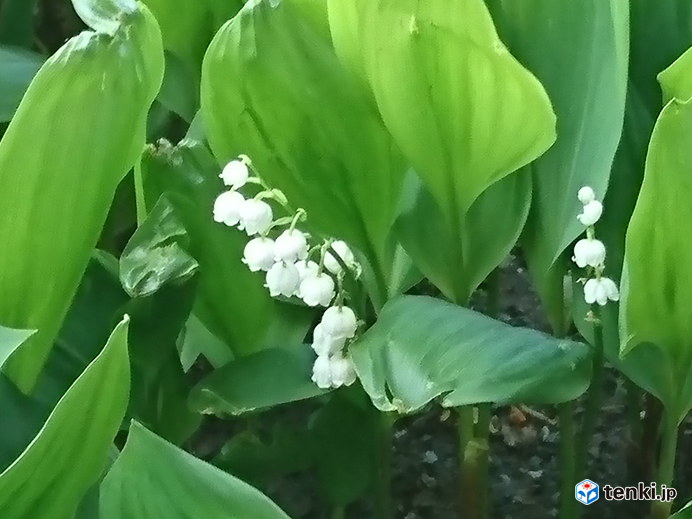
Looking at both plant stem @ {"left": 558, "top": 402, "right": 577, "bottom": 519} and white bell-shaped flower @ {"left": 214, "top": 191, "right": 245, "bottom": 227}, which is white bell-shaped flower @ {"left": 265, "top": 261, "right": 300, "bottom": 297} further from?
plant stem @ {"left": 558, "top": 402, "right": 577, "bottom": 519}

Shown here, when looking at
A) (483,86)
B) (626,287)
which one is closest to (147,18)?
(483,86)

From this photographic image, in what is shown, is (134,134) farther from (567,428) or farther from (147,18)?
(567,428)

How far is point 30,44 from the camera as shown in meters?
0.71

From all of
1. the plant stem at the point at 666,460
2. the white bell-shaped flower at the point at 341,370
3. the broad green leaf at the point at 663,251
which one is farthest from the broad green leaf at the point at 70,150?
the plant stem at the point at 666,460

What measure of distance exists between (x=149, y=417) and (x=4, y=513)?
154 mm

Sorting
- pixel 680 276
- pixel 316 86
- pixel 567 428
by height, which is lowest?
pixel 567 428

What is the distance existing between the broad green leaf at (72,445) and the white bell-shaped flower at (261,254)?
0.25 ft

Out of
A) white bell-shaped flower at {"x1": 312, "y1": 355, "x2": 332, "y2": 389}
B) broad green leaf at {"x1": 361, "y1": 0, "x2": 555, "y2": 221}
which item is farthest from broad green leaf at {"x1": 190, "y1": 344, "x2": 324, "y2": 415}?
broad green leaf at {"x1": 361, "y1": 0, "x2": 555, "y2": 221}

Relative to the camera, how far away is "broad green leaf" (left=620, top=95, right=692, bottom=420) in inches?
14.5

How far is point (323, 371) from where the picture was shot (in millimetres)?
434

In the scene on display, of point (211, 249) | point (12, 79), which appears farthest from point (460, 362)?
point (12, 79)

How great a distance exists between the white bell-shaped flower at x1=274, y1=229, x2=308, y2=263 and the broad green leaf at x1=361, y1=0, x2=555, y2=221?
73 millimetres

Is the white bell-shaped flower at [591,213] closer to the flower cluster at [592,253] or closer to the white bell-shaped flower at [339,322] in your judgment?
the flower cluster at [592,253]

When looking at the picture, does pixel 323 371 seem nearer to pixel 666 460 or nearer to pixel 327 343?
pixel 327 343
